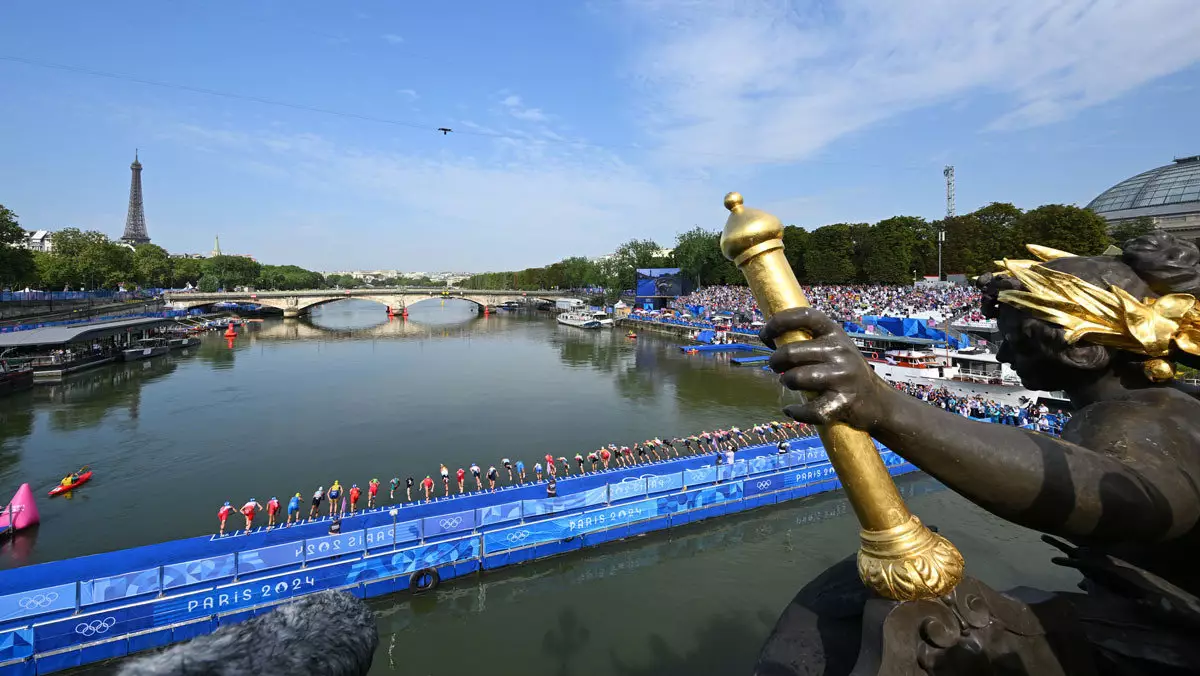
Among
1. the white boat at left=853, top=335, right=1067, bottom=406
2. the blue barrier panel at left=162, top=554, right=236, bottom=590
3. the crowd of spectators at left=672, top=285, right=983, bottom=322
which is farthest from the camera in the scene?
the crowd of spectators at left=672, top=285, right=983, bottom=322

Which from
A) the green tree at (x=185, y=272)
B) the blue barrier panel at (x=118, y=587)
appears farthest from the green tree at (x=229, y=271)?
the blue barrier panel at (x=118, y=587)

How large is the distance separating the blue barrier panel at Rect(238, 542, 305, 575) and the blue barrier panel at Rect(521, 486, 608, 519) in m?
5.52

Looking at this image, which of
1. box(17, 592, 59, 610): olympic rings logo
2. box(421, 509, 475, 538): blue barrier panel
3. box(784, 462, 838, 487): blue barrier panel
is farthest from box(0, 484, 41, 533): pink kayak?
box(784, 462, 838, 487): blue barrier panel

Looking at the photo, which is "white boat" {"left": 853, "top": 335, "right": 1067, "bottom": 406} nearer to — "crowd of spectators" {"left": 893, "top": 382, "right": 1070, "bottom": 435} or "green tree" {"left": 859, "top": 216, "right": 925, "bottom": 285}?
"crowd of spectators" {"left": 893, "top": 382, "right": 1070, "bottom": 435}

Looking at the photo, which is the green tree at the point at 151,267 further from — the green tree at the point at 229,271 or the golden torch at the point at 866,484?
the golden torch at the point at 866,484

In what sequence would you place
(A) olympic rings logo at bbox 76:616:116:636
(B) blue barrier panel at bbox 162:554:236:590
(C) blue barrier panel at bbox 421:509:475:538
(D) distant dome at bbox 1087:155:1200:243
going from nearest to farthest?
(A) olympic rings logo at bbox 76:616:116:636 < (B) blue barrier panel at bbox 162:554:236:590 < (C) blue barrier panel at bbox 421:509:475:538 < (D) distant dome at bbox 1087:155:1200:243

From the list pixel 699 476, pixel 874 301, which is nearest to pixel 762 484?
pixel 699 476

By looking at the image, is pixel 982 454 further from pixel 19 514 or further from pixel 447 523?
pixel 19 514

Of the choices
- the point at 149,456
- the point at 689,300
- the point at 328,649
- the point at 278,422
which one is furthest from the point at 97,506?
the point at 689,300

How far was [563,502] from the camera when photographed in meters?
16.7

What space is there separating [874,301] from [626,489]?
53646 millimetres

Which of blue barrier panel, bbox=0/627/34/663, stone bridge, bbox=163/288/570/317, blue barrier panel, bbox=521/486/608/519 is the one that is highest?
stone bridge, bbox=163/288/570/317

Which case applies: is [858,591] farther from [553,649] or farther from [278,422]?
[278,422]

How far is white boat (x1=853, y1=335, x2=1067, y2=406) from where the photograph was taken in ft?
101
